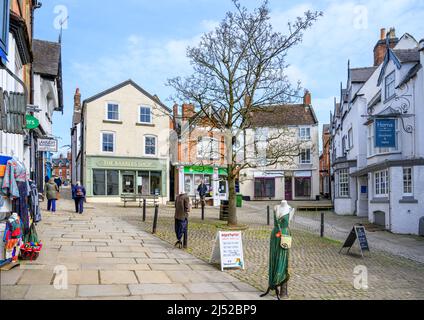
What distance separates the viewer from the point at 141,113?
109 ft

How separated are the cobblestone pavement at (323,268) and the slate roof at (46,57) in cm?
1100

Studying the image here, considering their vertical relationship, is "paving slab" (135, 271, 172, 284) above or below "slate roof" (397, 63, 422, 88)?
below

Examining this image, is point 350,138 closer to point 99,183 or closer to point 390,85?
point 390,85

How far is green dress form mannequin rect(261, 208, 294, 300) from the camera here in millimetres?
7473

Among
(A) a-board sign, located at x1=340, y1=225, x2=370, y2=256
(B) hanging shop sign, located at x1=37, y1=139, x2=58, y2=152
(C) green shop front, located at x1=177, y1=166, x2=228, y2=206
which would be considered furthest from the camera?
(C) green shop front, located at x1=177, y1=166, x2=228, y2=206

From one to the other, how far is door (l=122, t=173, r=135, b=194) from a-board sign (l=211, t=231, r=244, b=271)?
23.4 metres

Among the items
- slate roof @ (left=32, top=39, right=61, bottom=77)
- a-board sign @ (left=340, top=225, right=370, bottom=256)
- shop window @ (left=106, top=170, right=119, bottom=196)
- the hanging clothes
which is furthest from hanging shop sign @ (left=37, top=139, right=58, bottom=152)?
shop window @ (left=106, top=170, right=119, bottom=196)

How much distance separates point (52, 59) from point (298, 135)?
28.4m

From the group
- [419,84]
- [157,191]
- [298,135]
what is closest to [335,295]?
[419,84]

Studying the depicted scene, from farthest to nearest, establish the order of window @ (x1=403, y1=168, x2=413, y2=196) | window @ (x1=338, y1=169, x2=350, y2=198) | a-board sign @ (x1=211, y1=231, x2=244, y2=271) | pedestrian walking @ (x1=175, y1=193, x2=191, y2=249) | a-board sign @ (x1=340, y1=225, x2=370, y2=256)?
window @ (x1=338, y1=169, x2=350, y2=198), window @ (x1=403, y1=168, x2=413, y2=196), a-board sign @ (x1=340, y1=225, x2=370, y2=256), pedestrian walking @ (x1=175, y1=193, x2=191, y2=249), a-board sign @ (x1=211, y1=231, x2=244, y2=271)

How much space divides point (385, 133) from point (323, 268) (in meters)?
12.0

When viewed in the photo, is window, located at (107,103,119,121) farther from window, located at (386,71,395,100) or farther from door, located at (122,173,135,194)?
window, located at (386,71,395,100)

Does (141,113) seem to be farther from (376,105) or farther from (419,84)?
(419,84)

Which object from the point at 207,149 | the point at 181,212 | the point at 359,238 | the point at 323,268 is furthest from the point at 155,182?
the point at 323,268
